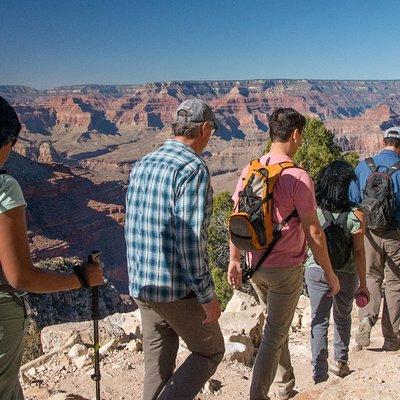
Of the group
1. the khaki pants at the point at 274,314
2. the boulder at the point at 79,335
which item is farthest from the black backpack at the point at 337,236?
the boulder at the point at 79,335

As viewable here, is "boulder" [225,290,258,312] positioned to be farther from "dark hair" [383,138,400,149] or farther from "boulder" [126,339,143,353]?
"dark hair" [383,138,400,149]

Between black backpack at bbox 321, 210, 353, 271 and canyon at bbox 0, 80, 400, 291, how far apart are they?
989 millimetres

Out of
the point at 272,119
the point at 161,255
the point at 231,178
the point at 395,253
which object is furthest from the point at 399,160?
the point at 231,178

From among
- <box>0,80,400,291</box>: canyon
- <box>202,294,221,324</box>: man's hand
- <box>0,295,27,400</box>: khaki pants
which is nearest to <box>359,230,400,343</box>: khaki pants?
<box>0,80,400,291</box>: canyon

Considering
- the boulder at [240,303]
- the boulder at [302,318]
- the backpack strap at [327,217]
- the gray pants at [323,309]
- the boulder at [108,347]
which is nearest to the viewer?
the backpack strap at [327,217]

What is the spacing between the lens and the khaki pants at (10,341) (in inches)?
71.3

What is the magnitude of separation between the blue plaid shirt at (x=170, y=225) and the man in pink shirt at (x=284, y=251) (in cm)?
64

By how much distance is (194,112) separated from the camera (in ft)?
7.45

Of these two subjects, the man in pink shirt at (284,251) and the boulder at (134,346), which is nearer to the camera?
the man in pink shirt at (284,251)

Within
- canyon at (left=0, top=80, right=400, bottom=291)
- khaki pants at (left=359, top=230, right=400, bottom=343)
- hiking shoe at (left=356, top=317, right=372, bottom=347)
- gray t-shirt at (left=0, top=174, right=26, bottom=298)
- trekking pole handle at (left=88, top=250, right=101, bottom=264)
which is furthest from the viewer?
canyon at (left=0, top=80, right=400, bottom=291)

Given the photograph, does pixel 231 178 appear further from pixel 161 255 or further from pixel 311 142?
pixel 161 255

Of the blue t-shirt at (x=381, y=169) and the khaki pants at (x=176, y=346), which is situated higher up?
the blue t-shirt at (x=381, y=169)

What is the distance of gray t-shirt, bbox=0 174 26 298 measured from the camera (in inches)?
65.9

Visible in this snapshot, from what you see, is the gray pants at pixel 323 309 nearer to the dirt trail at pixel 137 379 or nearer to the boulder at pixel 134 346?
the dirt trail at pixel 137 379
